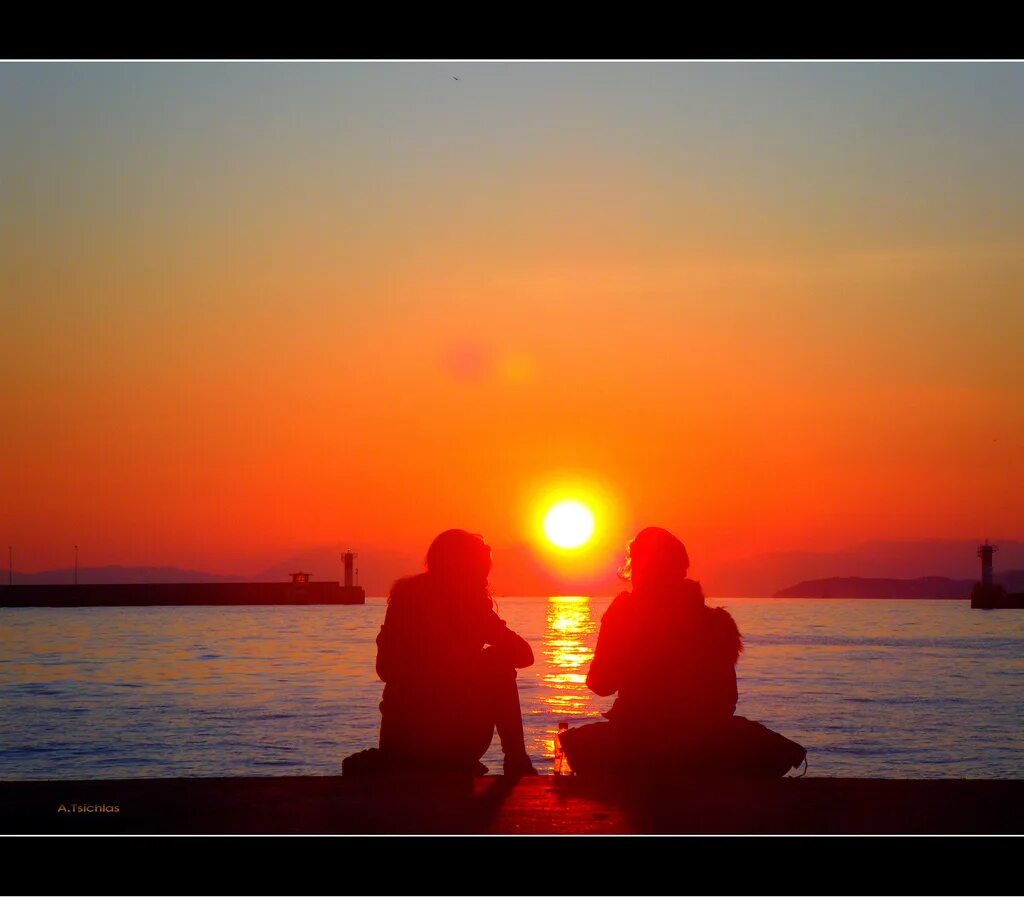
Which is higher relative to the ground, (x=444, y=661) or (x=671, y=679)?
(x=444, y=661)

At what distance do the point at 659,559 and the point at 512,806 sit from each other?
130 centimetres

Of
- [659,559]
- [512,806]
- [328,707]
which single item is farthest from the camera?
[328,707]

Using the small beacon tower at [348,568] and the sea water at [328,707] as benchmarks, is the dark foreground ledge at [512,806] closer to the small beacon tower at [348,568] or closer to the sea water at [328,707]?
the sea water at [328,707]

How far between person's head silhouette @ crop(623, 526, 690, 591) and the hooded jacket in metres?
0.05

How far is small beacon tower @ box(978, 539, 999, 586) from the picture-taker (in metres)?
116

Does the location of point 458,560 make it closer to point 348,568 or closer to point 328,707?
point 328,707

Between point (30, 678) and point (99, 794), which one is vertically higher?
point (99, 794)

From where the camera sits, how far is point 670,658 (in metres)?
5.35

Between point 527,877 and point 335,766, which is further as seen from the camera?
point 335,766

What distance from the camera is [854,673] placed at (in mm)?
40656

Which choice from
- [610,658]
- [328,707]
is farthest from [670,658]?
[328,707]
